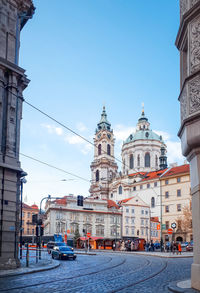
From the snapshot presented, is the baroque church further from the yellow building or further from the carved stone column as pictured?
the carved stone column

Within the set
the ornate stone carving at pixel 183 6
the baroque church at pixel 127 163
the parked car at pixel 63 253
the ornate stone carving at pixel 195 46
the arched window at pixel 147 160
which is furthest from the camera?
the arched window at pixel 147 160

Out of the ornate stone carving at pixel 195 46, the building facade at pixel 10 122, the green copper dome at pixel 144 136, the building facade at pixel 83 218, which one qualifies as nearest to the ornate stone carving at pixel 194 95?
the ornate stone carving at pixel 195 46

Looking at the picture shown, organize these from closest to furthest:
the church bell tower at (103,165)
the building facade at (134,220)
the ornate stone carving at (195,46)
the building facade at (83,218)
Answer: the ornate stone carving at (195,46), the building facade at (83,218), the building facade at (134,220), the church bell tower at (103,165)

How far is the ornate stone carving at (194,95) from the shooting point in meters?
10.9

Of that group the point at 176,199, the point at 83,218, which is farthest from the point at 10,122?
the point at 176,199

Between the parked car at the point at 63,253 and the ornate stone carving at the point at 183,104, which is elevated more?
the ornate stone carving at the point at 183,104

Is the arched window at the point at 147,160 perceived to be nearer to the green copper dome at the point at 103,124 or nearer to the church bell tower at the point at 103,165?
the church bell tower at the point at 103,165

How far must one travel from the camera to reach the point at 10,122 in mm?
19953

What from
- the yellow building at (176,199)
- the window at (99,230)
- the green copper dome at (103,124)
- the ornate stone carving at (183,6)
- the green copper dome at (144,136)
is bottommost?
the window at (99,230)

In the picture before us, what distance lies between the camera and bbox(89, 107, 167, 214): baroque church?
99.6 metres

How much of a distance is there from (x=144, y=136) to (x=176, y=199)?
1372 inches

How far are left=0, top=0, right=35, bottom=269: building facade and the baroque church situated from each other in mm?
77439

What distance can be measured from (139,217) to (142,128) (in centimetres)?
4359

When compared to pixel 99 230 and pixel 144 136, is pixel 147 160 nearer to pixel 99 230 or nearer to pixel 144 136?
pixel 144 136
